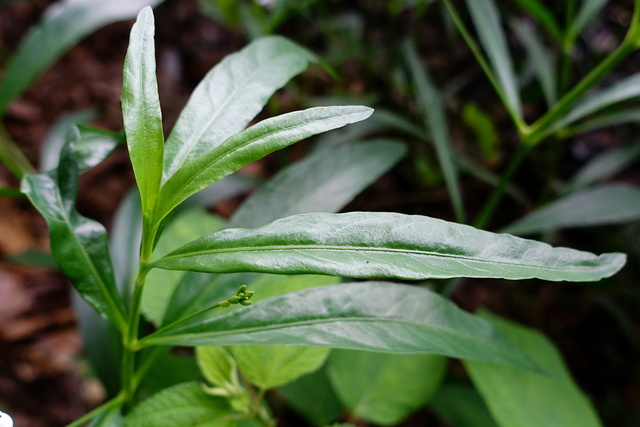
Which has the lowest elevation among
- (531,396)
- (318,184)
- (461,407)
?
(461,407)

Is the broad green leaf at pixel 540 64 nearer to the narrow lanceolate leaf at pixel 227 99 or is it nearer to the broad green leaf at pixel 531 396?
the broad green leaf at pixel 531 396

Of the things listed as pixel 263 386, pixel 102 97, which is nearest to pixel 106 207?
pixel 102 97

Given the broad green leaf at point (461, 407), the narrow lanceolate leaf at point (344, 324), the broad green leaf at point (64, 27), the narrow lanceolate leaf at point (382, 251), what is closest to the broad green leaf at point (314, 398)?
the broad green leaf at point (461, 407)

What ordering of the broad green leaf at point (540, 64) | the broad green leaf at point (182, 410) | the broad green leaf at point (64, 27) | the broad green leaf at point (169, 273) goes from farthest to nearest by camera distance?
the broad green leaf at point (540, 64), the broad green leaf at point (64, 27), the broad green leaf at point (169, 273), the broad green leaf at point (182, 410)

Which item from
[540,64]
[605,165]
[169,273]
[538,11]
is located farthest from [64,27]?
[605,165]

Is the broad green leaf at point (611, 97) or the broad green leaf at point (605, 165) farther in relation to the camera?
the broad green leaf at point (605, 165)

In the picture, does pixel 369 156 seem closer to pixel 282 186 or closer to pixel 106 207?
pixel 282 186

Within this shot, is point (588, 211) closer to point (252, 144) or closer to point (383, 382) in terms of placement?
point (383, 382)
